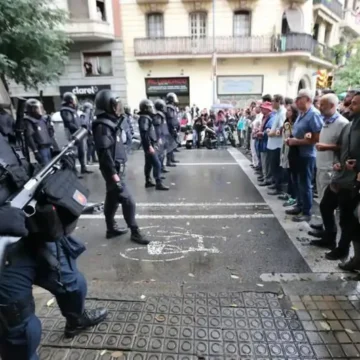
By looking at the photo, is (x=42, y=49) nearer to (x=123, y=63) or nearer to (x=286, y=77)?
(x=123, y=63)

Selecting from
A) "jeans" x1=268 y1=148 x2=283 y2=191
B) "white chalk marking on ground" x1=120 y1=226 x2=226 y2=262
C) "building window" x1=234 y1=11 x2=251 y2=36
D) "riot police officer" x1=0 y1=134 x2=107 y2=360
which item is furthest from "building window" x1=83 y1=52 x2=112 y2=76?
"riot police officer" x1=0 y1=134 x2=107 y2=360

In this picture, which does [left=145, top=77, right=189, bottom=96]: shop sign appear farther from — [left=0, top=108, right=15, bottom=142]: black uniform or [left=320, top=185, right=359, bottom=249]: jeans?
[left=0, top=108, right=15, bottom=142]: black uniform

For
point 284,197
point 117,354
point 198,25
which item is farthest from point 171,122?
point 198,25

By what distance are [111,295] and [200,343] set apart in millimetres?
996

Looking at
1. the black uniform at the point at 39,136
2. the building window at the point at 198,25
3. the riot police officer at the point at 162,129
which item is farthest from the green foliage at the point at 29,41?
the building window at the point at 198,25

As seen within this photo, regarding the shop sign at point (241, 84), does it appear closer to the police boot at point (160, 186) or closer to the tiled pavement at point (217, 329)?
the police boot at point (160, 186)

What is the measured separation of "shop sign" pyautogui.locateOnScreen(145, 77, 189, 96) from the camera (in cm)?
1969

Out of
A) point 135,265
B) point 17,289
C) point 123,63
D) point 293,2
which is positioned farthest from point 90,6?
point 17,289

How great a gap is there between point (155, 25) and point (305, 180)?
1799 cm

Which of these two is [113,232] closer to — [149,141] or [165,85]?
[149,141]

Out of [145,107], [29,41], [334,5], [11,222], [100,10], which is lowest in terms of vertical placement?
[11,222]

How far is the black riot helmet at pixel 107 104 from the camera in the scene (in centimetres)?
379

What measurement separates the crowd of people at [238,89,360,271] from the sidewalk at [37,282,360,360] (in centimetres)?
83

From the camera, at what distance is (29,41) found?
381 inches
